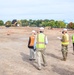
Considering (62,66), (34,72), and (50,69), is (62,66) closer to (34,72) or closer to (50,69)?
(50,69)

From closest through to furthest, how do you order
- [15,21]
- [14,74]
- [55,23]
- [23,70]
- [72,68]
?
[14,74] < [23,70] < [72,68] < [15,21] < [55,23]

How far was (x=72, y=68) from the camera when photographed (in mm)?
15469

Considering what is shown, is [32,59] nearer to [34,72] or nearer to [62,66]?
[62,66]

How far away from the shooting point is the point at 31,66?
616 inches

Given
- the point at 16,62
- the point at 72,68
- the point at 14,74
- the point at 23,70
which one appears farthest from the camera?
the point at 16,62

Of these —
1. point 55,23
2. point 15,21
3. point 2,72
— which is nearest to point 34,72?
point 2,72

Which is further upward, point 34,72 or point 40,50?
point 40,50

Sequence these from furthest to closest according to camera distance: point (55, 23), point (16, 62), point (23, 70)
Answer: point (55, 23) < point (16, 62) < point (23, 70)

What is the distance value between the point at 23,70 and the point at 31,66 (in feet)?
3.95

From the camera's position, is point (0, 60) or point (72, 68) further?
point (0, 60)

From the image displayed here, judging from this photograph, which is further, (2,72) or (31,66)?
(31,66)

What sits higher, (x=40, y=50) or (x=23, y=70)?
(x=40, y=50)

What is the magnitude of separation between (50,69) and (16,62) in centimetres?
248

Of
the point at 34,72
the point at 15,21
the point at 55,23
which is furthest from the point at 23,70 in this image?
the point at 55,23
